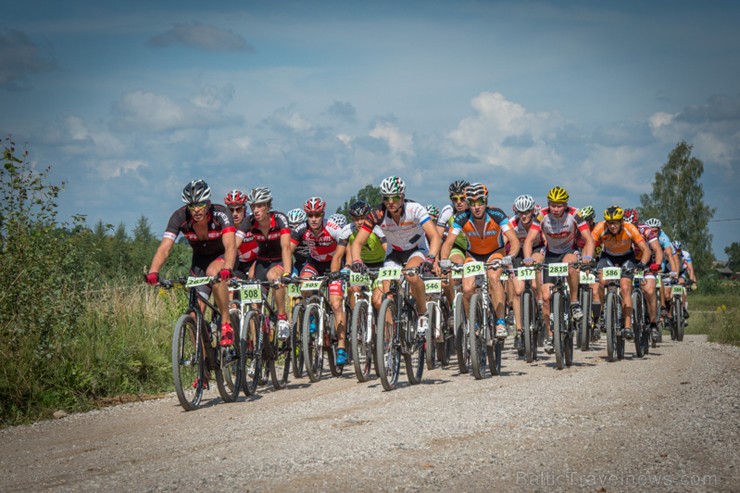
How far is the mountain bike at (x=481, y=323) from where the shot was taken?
11688 millimetres

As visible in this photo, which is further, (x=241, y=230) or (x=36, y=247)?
(x=241, y=230)

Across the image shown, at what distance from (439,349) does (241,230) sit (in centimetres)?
345

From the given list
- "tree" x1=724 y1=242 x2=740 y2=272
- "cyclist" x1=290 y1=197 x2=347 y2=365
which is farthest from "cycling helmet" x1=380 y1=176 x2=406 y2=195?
"tree" x1=724 y1=242 x2=740 y2=272

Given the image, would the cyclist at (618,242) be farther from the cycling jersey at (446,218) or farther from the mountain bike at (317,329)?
the mountain bike at (317,329)

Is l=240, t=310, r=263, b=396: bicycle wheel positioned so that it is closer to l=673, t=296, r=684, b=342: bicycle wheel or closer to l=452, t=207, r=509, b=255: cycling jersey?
l=452, t=207, r=509, b=255: cycling jersey

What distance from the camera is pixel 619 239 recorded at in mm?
15867

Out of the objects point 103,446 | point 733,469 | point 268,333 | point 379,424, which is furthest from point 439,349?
point 733,469

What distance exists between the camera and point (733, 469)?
625 centimetres

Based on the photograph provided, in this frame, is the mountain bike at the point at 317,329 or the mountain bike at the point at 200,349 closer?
the mountain bike at the point at 200,349

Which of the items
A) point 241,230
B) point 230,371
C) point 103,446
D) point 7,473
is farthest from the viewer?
point 241,230

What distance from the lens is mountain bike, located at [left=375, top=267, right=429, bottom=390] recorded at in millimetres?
10680

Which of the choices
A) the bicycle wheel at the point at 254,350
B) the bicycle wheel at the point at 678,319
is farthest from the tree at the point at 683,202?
the bicycle wheel at the point at 254,350

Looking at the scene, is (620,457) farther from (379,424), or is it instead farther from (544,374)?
(544,374)

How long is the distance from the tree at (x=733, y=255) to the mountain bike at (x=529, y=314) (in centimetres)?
14531
